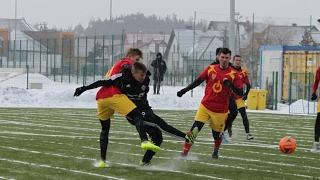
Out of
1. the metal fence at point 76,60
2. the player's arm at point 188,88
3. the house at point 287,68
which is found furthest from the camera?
the metal fence at point 76,60

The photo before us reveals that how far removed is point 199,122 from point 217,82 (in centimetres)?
70

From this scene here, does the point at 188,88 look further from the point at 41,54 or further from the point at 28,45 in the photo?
the point at 28,45

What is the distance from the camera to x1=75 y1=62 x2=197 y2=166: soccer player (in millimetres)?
Answer: 11352

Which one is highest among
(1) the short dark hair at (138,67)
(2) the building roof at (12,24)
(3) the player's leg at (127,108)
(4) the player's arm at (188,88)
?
(2) the building roof at (12,24)

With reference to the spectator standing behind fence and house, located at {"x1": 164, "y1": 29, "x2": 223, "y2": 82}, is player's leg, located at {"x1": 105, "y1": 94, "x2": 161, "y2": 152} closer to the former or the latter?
the spectator standing behind fence

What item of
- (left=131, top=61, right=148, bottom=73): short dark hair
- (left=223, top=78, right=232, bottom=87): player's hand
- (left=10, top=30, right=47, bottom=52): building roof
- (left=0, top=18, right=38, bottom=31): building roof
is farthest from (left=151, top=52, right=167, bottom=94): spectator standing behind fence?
(left=0, top=18, right=38, bottom=31): building roof

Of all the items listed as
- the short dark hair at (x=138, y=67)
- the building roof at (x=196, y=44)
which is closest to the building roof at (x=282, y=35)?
the building roof at (x=196, y=44)

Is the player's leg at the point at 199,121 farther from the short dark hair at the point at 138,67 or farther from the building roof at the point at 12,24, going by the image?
the building roof at the point at 12,24

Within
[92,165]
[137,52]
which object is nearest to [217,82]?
[137,52]

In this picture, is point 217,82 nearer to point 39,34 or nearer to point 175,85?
point 175,85

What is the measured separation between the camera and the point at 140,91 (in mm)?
11648

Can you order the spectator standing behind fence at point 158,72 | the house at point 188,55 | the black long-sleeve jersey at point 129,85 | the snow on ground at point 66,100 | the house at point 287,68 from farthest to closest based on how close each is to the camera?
1. the house at point 188,55
2. the spectator standing behind fence at point 158,72
3. the house at point 287,68
4. the snow on ground at point 66,100
5. the black long-sleeve jersey at point 129,85

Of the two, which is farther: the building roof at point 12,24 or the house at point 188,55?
the building roof at point 12,24

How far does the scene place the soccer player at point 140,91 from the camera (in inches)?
447
